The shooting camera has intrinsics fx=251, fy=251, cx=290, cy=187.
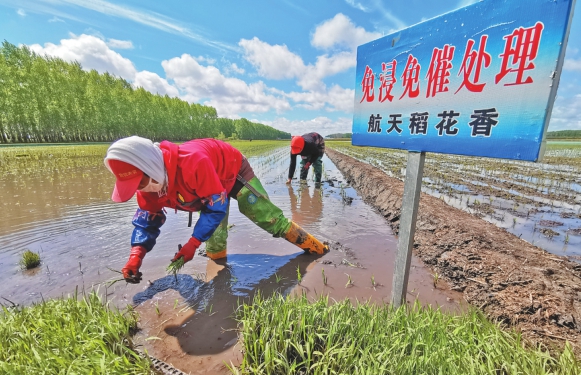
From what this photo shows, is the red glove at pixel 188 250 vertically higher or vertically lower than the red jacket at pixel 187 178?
lower

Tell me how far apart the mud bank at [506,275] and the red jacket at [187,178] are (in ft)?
8.57

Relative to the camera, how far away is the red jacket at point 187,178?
2062 millimetres

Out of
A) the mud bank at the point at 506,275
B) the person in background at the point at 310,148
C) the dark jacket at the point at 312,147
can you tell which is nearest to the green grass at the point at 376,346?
the mud bank at the point at 506,275

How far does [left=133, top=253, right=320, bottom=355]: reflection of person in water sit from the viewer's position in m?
1.96

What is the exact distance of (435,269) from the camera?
3.05m

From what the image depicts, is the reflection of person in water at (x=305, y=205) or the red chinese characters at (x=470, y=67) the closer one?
the red chinese characters at (x=470, y=67)

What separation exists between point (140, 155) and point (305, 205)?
450 centimetres

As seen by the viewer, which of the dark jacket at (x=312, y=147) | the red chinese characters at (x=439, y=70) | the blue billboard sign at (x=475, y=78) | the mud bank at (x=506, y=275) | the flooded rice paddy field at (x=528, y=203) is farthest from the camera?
the dark jacket at (x=312, y=147)

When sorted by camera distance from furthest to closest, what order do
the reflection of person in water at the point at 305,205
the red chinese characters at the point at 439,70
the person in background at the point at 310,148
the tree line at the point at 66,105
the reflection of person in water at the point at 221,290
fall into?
1. the tree line at the point at 66,105
2. the person in background at the point at 310,148
3. the reflection of person in water at the point at 305,205
4. the reflection of person in water at the point at 221,290
5. the red chinese characters at the point at 439,70

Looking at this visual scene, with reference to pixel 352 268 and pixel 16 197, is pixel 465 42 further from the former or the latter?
pixel 16 197

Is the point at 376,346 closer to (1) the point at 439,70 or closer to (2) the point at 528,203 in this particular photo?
(1) the point at 439,70

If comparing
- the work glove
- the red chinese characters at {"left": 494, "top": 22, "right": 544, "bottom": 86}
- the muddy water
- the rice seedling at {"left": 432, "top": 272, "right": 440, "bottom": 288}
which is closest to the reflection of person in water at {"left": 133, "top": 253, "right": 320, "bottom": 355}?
the muddy water

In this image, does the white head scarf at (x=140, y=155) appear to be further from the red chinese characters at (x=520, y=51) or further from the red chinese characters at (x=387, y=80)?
the red chinese characters at (x=520, y=51)

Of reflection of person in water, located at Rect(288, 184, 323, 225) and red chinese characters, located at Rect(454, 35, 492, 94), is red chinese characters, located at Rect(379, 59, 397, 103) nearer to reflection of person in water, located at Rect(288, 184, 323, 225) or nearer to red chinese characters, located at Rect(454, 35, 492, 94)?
red chinese characters, located at Rect(454, 35, 492, 94)
